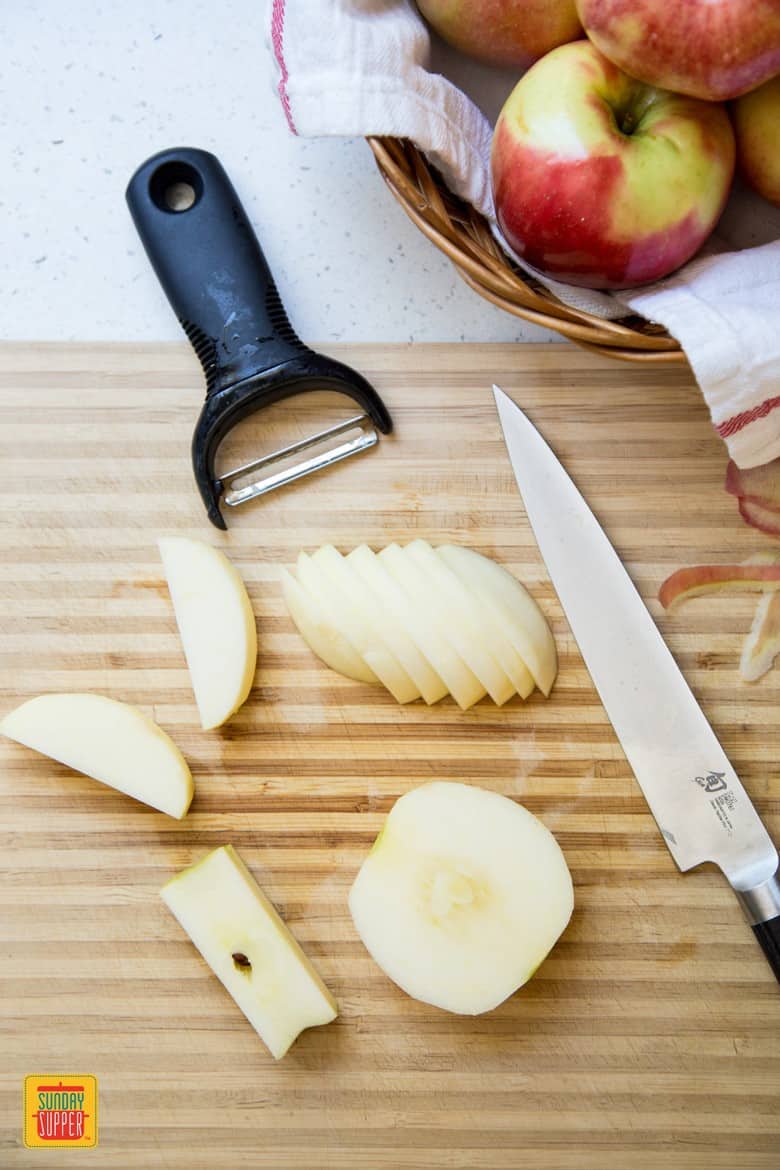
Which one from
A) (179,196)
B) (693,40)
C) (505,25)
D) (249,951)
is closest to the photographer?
(693,40)

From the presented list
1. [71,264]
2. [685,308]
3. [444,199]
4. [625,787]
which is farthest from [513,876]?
[71,264]

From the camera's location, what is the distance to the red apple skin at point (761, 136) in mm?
831

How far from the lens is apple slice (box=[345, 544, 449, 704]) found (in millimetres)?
989

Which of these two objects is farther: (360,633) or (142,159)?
(142,159)

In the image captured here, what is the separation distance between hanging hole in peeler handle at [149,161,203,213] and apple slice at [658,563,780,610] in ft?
2.06

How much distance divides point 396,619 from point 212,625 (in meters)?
0.19

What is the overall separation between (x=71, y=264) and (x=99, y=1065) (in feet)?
2.72

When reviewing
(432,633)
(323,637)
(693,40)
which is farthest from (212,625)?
(693,40)

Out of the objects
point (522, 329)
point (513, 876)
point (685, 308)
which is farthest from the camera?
point (522, 329)

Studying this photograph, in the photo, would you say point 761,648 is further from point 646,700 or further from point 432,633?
point 432,633

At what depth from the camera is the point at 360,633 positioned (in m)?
0.99

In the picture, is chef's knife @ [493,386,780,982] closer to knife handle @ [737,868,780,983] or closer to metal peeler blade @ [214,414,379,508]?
knife handle @ [737,868,780,983]

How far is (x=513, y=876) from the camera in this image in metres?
0.96

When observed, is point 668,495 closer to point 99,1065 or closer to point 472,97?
point 472,97
